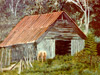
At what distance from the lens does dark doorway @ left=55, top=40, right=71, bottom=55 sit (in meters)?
24.0

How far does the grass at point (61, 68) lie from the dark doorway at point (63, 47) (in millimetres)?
2550

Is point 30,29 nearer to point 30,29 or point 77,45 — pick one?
point 30,29

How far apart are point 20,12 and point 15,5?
4316 millimetres

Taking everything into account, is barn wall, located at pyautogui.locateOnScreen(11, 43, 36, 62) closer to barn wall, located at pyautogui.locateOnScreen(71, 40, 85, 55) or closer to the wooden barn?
the wooden barn

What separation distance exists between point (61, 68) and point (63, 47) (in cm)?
615

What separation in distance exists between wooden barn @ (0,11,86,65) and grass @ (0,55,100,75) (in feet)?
4.17

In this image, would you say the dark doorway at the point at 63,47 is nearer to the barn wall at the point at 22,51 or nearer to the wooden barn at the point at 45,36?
the wooden barn at the point at 45,36

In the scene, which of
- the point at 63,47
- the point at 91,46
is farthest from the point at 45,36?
the point at 91,46

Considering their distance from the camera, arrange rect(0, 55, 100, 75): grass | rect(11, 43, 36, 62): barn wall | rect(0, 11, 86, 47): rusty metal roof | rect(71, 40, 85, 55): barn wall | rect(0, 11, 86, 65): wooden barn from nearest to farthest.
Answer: rect(0, 55, 100, 75): grass < rect(0, 11, 86, 47): rusty metal roof < rect(0, 11, 86, 65): wooden barn < rect(11, 43, 36, 62): barn wall < rect(71, 40, 85, 55): barn wall

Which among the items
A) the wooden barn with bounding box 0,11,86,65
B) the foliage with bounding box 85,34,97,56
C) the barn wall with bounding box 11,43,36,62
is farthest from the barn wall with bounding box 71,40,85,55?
the barn wall with bounding box 11,43,36,62

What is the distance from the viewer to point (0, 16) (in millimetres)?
28156

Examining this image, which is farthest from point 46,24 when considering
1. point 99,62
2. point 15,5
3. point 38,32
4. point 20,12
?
point 15,5

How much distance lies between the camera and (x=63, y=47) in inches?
961

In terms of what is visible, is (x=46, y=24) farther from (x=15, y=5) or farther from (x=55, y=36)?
(x=15, y=5)
